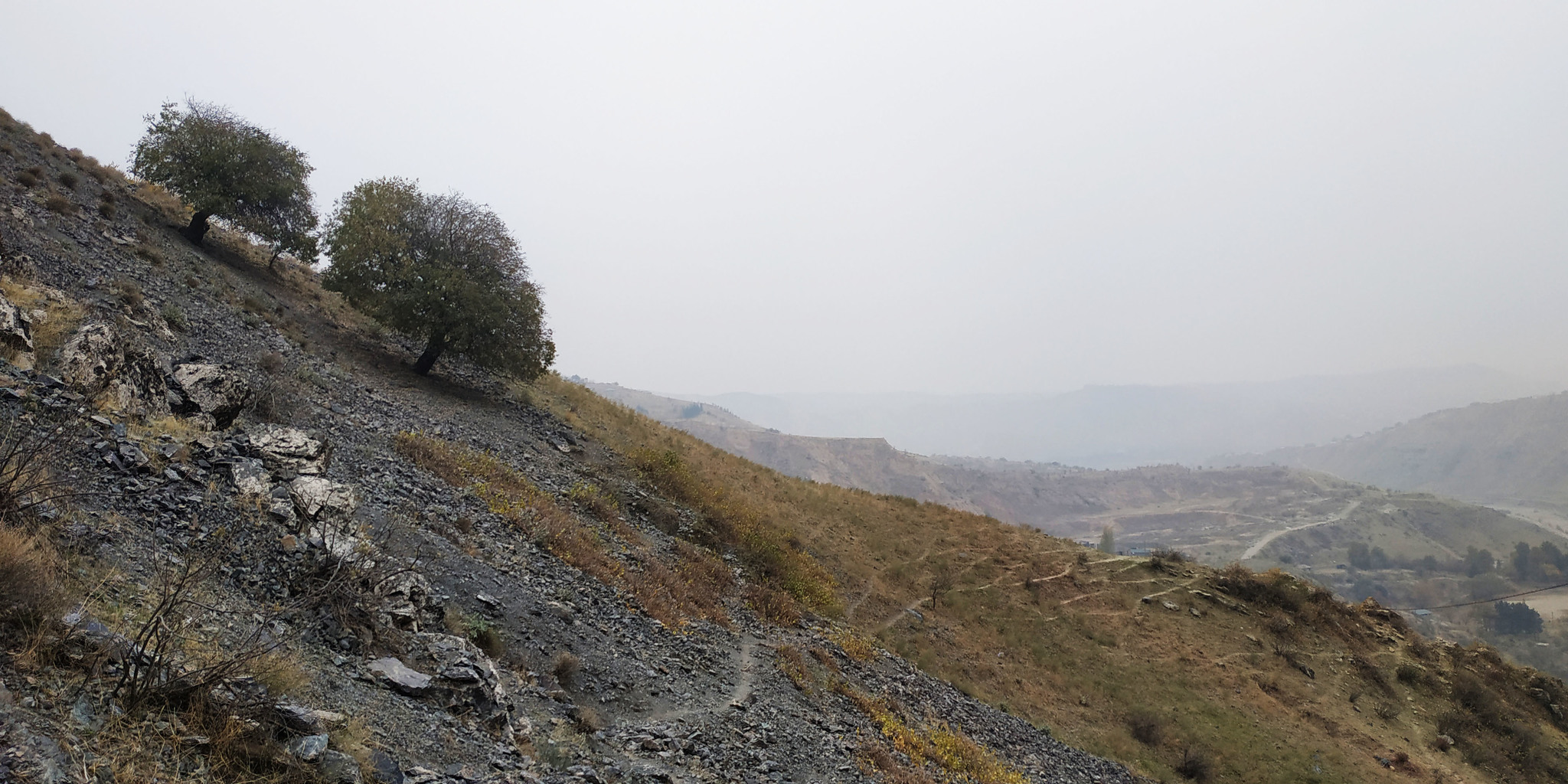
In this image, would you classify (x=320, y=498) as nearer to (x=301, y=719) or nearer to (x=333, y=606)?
(x=333, y=606)

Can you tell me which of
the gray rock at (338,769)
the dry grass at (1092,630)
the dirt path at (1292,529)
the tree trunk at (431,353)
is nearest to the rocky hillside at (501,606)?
the gray rock at (338,769)

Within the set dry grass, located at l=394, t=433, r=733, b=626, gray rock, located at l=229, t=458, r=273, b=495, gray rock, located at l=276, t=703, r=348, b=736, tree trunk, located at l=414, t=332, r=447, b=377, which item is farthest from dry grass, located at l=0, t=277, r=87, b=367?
tree trunk, located at l=414, t=332, r=447, b=377

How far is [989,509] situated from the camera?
192 m

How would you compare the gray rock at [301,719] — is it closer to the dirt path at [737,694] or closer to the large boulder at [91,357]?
the dirt path at [737,694]

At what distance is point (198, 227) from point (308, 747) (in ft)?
102

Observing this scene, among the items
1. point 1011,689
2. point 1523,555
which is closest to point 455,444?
point 1011,689

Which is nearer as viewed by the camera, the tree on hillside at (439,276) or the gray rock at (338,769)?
the gray rock at (338,769)

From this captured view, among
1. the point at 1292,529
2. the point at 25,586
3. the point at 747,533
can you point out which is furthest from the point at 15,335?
the point at 1292,529

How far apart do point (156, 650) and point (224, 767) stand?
1054 mm

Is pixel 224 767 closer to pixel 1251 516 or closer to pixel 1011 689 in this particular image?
pixel 1011 689

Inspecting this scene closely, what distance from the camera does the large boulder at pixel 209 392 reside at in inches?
452

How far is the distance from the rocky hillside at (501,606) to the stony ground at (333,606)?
6cm

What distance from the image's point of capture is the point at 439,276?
24.1m

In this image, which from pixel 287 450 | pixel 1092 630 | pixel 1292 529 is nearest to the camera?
pixel 287 450
